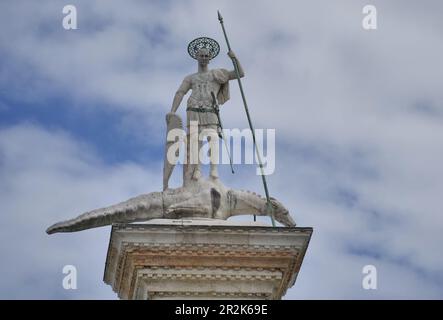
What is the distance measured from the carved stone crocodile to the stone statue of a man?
3.99 ft

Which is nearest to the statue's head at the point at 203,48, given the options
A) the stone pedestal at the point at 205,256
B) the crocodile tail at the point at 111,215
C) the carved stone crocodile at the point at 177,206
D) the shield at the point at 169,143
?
the shield at the point at 169,143

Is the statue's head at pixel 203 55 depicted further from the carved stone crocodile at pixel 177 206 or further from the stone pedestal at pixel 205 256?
the stone pedestal at pixel 205 256

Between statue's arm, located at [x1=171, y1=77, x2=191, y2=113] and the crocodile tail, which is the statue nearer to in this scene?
the crocodile tail

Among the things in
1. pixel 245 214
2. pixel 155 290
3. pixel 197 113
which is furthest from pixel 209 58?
pixel 155 290

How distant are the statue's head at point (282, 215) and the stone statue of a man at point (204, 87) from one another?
Result: 1.73 m

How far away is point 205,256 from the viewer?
24344 mm

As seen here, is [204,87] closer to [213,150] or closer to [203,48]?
[203,48]

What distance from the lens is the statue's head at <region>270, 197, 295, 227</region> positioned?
2577 centimetres

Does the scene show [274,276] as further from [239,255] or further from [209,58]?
[209,58]

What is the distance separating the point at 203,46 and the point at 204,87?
75 cm

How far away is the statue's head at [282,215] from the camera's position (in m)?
25.8

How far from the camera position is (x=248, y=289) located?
24438 mm
